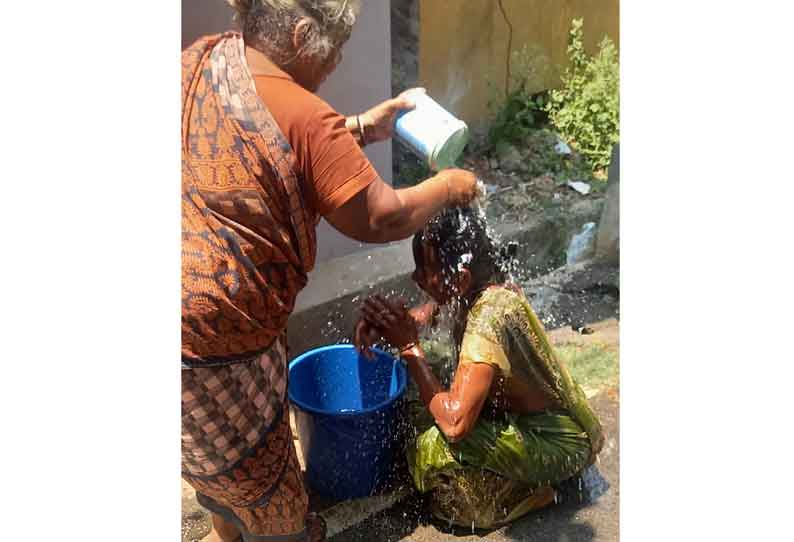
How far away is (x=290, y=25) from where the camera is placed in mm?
2379

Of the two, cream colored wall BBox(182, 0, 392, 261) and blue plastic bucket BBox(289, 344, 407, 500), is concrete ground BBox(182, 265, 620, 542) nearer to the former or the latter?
blue plastic bucket BBox(289, 344, 407, 500)

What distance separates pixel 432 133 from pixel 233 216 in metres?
0.54

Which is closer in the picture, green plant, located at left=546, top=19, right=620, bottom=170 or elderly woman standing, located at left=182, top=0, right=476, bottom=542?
elderly woman standing, located at left=182, top=0, right=476, bottom=542

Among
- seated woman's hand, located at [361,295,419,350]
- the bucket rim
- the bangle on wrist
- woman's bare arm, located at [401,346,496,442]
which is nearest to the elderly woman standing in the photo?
the bangle on wrist

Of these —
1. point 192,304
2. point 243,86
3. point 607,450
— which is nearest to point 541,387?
point 607,450

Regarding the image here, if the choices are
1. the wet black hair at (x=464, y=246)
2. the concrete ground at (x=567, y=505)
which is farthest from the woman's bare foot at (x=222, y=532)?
the wet black hair at (x=464, y=246)

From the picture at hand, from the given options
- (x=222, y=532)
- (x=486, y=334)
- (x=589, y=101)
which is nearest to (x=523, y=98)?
(x=589, y=101)

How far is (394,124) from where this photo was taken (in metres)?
2.56

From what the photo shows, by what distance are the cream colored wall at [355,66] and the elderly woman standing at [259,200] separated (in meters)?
0.04

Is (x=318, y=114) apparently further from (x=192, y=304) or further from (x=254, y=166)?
(x=192, y=304)

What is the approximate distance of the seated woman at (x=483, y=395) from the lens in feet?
8.68

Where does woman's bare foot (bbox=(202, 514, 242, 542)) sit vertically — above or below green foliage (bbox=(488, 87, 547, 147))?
below

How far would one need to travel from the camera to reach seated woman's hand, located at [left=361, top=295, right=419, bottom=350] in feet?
8.84

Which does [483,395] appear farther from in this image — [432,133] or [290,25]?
[290,25]
